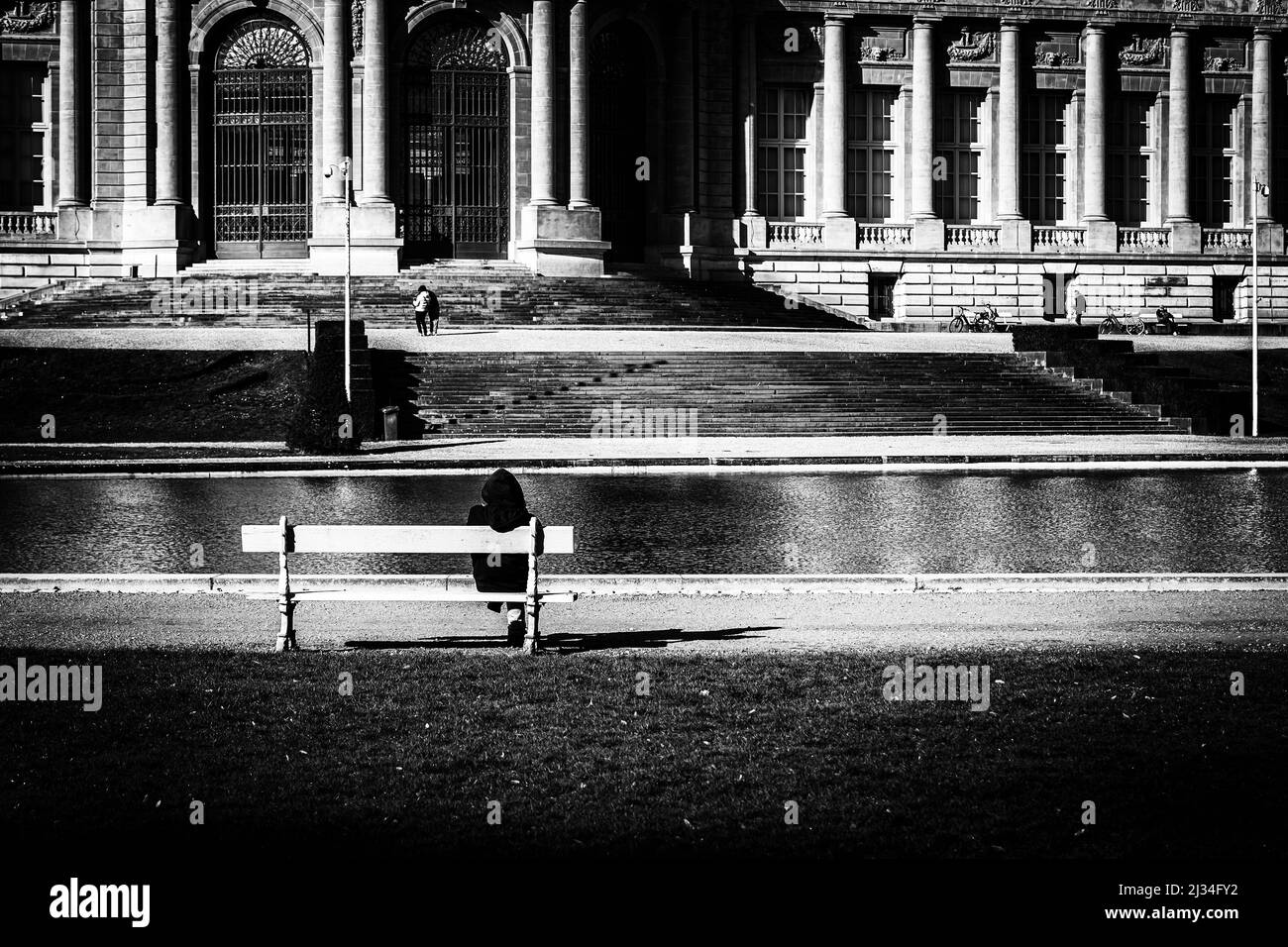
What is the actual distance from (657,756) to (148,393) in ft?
104

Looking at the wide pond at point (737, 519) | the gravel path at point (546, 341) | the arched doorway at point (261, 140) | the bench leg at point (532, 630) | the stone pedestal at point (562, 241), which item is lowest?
the wide pond at point (737, 519)

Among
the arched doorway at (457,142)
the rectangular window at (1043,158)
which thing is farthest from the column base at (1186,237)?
the arched doorway at (457,142)

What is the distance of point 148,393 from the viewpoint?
130 feet

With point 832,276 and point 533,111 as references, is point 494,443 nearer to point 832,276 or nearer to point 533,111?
point 533,111

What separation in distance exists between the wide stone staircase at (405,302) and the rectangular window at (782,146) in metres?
10.2

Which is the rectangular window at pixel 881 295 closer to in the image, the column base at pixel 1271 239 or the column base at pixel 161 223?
the column base at pixel 1271 239

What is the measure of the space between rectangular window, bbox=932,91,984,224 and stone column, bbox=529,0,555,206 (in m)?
17.6

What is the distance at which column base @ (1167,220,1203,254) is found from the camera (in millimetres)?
71750

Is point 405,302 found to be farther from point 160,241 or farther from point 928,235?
point 928,235

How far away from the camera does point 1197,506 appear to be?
25156 millimetres

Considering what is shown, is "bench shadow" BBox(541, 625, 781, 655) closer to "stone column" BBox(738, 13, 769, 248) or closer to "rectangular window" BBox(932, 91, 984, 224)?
"stone column" BBox(738, 13, 769, 248)

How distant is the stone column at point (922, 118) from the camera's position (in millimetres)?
70188

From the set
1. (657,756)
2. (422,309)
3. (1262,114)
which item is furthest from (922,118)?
(657,756)

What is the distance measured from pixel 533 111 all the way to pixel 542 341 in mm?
17964
